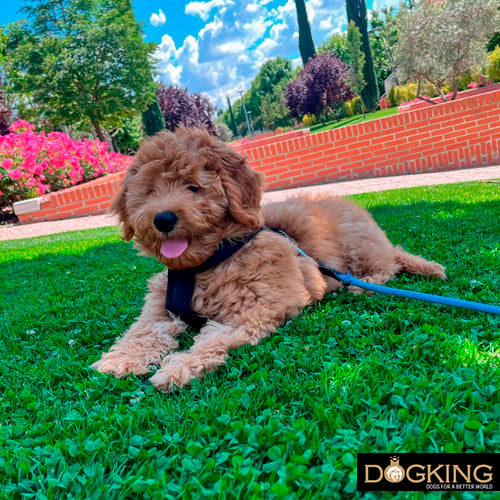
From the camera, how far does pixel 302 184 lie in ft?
38.0

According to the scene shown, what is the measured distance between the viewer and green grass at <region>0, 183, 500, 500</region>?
1499 mm

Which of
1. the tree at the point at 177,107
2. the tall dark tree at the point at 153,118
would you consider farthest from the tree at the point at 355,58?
the tall dark tree at the point at 153,118

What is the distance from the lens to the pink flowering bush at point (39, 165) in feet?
39.8

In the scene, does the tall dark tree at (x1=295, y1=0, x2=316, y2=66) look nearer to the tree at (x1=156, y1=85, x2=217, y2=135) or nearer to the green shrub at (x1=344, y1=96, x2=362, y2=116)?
the green shrub at (x1=344, y1=96, x2=362, y2=116)

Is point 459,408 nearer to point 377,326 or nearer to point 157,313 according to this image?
point 377,326

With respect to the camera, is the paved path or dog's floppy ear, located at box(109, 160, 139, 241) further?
the paved path

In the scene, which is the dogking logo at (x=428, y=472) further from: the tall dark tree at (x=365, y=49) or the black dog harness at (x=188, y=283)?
the tall dark tree at (x=365, y=49)

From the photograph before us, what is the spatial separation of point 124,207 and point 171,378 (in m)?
1.31

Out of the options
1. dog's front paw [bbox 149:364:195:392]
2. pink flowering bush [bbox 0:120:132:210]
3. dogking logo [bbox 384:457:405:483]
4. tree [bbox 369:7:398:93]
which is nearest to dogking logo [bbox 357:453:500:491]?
dogking logo [bbox 384:457:405:483]

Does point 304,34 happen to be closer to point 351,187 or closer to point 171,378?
point 351,187

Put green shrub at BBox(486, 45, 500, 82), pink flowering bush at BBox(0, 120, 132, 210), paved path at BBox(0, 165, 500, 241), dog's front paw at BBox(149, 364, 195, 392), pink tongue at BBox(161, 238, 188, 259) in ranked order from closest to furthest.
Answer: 1. dog's front paw at BBox(149, 364, 195, 392)
2. pink tongue at BBox(161, 238, 188, 259)
3. paved path at BBox(0, 165, 500, 241)
4. pink flowering bush at BBox(0, 120, 132, 210)
5. green shrub at BBox(486, 45, 500, 82)

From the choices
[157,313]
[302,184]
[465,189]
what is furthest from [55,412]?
[302,184]

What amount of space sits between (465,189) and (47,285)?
6993mm

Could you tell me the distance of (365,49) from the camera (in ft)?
137
